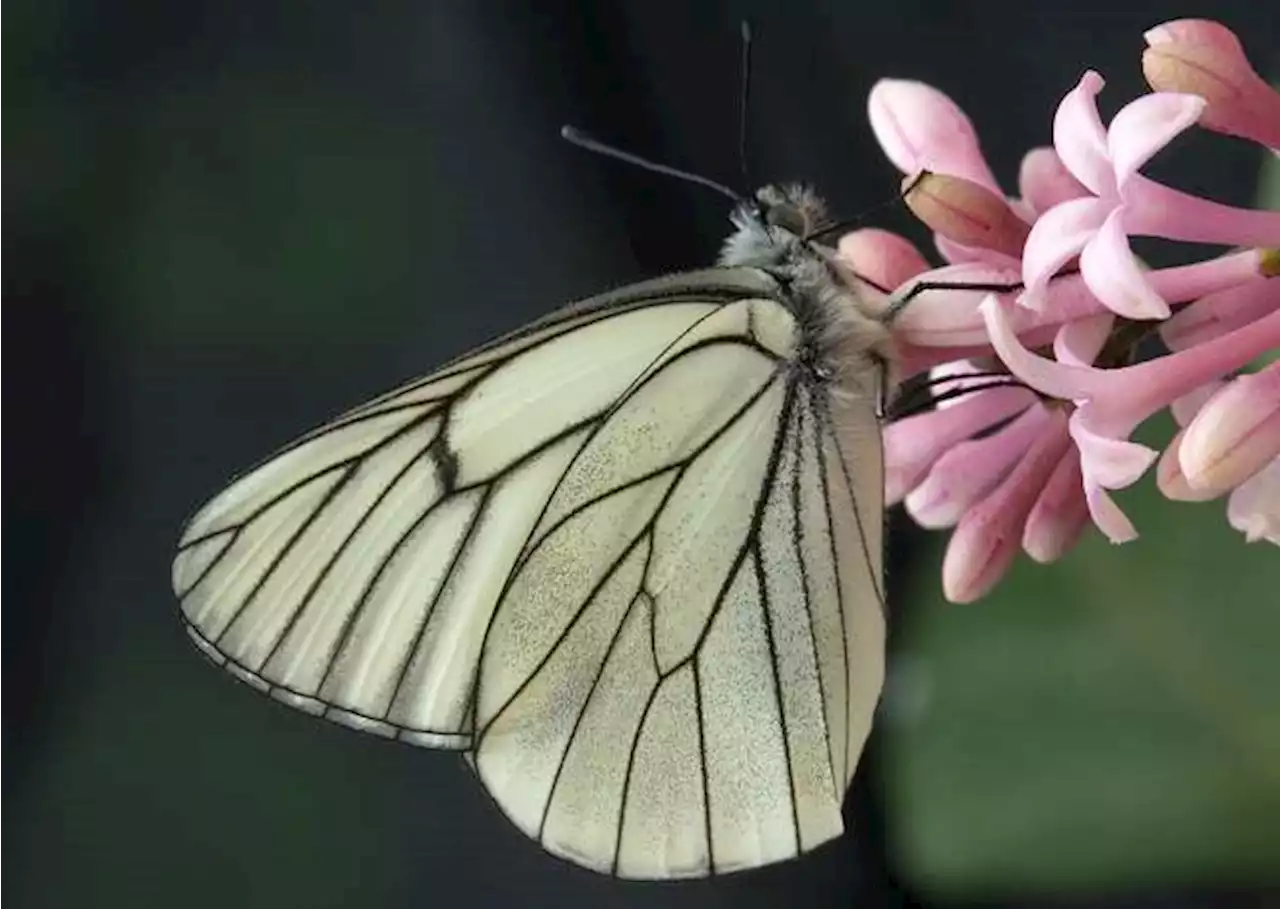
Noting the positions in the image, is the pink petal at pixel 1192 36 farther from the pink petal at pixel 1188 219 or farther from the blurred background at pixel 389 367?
the blurred background at pixel 389 367

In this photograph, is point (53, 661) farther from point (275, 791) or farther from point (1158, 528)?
point (1158, 528)

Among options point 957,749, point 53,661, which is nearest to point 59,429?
point 53,661

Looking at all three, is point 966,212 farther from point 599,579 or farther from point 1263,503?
point 599,579

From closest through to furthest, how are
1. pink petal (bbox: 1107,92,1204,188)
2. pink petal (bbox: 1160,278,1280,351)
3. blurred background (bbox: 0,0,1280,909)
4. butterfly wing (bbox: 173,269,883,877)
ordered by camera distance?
pink petal (bbox: 1107,92,1204,188)
pink petal (bbox: 1160,278,1280,351)
butterfly wing (bbox: 173,269,883,877)
blurred background (bbox: 0,0,1280,909)

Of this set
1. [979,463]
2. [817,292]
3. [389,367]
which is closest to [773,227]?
[817,292]

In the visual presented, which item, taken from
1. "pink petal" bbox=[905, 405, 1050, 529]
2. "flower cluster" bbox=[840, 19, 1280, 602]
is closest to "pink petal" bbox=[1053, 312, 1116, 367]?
"flower cluster" bbox=[840, 19, 1280, 602]

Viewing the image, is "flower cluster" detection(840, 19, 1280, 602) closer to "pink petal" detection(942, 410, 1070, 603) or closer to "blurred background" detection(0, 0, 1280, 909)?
"pink petal" detection(942, 410, 1070, 603)
